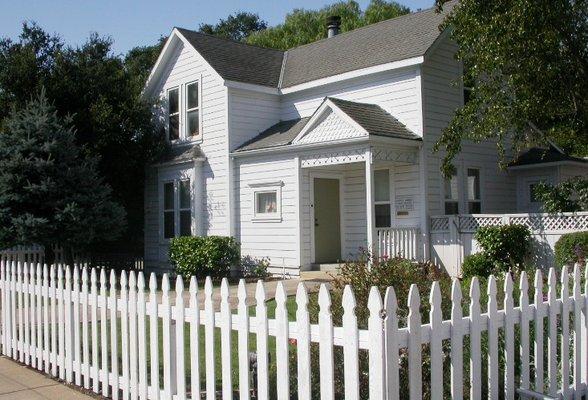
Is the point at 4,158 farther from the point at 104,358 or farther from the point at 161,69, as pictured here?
the point at 104,358

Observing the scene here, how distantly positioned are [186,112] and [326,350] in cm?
1749

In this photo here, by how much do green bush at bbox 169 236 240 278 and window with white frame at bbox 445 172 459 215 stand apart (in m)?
6.03

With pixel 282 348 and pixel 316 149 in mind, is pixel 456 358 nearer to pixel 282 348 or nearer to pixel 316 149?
pixel 282 348

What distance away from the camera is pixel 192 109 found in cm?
2050

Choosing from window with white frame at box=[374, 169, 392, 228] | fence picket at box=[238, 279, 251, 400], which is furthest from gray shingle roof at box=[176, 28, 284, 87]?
fence picket at box=[238, 279, 251, 400]

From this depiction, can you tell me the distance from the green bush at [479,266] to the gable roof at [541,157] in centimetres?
468

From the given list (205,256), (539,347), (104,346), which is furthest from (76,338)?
(205,256)

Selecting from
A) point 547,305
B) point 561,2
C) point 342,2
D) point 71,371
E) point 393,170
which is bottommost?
point 71,371

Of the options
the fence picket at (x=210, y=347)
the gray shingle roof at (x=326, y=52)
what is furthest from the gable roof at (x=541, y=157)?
the fence picket at (x=210, y=347)

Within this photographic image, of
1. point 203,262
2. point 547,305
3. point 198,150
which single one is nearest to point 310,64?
point 198,150

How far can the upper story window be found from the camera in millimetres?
20406

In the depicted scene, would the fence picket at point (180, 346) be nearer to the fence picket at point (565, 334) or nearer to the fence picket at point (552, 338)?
the fence picket at point (552, 338)

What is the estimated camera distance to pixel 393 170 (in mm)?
16594

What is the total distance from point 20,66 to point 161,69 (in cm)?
450
